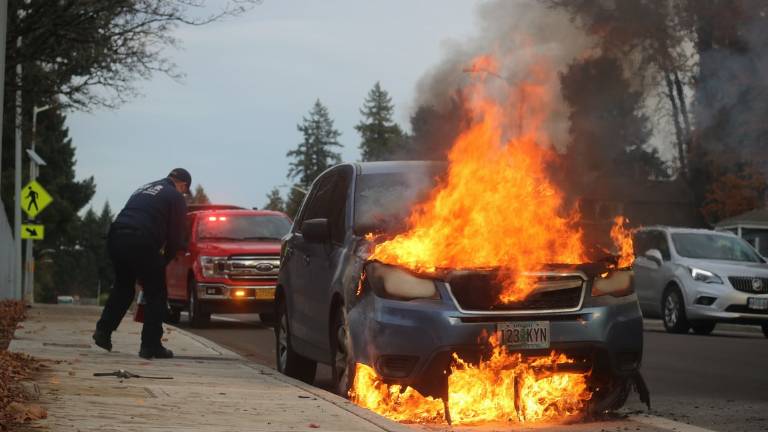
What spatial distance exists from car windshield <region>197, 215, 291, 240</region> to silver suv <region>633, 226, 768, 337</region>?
6.33 metres

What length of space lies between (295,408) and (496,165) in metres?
2.30

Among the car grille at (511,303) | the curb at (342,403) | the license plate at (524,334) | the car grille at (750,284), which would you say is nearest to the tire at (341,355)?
the curb at (342,403)

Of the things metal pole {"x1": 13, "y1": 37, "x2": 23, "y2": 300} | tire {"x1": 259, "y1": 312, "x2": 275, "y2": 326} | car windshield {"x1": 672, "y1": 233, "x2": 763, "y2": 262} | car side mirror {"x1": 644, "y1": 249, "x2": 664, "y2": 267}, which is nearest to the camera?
car windshield {"x1": 672, "y1": 233, "x2": 763, "y2": 262}

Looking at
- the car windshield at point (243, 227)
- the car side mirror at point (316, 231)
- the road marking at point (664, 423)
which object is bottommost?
the road marking at point (664, 423)

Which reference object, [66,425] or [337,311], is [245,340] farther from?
[66,425]

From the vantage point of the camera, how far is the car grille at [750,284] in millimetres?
21281

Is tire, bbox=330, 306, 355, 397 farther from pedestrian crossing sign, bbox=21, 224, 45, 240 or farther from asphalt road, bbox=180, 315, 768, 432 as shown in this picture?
pedestrian crossing sign, bbox=21, 224, 45, 240

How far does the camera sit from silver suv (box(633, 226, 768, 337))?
21141 millimetres

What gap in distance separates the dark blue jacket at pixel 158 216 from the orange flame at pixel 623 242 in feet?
14.6

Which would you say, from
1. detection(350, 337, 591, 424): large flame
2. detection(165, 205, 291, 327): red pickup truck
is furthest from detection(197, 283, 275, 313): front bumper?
detection(350, 337, 591, 424): large flame

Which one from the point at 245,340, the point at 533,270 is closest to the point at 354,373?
the point at 533,270

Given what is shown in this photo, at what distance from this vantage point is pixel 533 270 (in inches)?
340

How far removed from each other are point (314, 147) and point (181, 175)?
14645 centimetres

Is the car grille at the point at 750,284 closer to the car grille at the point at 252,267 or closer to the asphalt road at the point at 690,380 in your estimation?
the asphalt road at the point at 690,380
